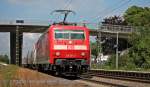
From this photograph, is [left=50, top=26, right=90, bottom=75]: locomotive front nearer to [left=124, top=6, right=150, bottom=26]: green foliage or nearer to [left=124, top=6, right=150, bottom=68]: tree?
[left=124, top=6, right=150, bottom=68]: tree

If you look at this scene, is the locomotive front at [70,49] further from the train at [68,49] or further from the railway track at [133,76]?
the railway track at [133,76]

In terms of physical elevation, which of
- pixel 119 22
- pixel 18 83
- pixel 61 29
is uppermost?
pixel 119 22

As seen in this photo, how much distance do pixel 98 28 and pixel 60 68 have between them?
4935cm

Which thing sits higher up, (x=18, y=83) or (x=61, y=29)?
(x=61, y=29)

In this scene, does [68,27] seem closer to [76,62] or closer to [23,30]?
[76,62]

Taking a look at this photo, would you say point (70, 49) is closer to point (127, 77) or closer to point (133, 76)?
point (127, 77)

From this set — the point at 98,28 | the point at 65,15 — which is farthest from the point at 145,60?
the point at 65,15

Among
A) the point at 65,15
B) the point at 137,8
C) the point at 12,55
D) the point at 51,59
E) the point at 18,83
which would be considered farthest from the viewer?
the point at 137,8

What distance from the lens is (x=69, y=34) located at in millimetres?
26812

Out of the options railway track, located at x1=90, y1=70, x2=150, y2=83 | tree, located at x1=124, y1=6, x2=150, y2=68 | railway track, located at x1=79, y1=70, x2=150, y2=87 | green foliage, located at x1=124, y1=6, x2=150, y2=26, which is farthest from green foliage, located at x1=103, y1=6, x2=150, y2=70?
green foliage, located at x1=124, y1=6, x2=150, y2=26

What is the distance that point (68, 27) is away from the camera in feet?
88.6

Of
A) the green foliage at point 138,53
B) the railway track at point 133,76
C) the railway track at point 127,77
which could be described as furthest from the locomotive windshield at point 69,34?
the green foliage at point 138,53

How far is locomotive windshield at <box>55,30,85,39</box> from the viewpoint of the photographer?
26.8 meters

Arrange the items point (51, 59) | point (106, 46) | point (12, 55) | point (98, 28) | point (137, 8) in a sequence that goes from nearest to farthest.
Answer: point (51, 59) < point (98, 28) < point (12, 55) < point (106, 46) < point (137, 8)
